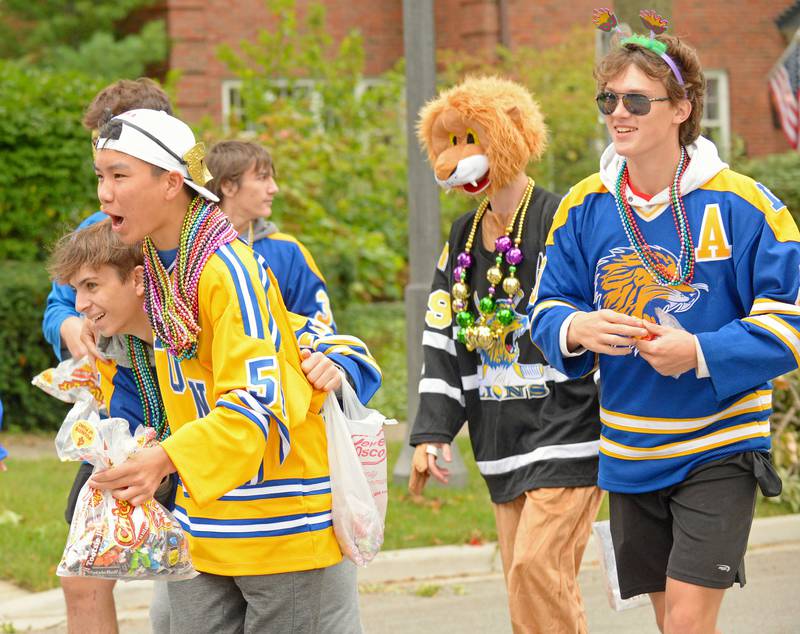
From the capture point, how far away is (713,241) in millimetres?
3672

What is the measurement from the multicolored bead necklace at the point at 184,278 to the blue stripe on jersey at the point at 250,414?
0.25 metres

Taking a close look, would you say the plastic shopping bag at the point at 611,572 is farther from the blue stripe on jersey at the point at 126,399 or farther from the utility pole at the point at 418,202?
the utility pole at the point at 418,202

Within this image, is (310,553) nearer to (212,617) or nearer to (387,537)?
(212,617)

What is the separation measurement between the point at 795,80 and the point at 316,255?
7.51 metres

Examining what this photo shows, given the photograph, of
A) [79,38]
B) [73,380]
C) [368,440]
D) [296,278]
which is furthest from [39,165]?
[79,38]

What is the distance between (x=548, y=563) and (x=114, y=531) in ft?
5.49

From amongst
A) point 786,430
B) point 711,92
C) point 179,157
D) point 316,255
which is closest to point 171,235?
point 179,157

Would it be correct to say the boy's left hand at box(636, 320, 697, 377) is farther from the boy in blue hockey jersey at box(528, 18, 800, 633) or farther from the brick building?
the brick building

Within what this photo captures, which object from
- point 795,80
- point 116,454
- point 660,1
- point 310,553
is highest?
point 795,80

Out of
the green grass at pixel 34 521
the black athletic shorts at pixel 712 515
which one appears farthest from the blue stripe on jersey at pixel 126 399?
the green grass at pixel 34 521

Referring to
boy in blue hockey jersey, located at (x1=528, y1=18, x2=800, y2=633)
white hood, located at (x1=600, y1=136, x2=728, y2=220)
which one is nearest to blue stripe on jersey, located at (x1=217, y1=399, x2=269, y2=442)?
boy in blue hockey jersey, located at (x1=528, y1=18, x2=800, y2=633)

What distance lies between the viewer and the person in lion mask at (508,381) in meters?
4.44

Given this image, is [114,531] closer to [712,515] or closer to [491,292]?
[712,515]

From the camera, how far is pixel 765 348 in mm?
3492
